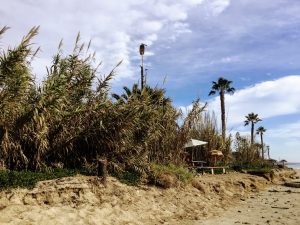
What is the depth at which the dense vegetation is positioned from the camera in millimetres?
10117

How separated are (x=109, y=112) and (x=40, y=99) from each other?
2.95m

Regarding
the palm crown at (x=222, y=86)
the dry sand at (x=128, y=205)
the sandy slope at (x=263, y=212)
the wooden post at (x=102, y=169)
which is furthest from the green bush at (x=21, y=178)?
the palm crown at (x=222, y=86)

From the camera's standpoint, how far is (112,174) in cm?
1230

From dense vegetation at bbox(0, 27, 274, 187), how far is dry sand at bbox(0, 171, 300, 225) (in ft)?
4.10

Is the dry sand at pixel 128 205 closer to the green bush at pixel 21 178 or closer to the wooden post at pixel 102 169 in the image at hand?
the green bush at pixel 21 178

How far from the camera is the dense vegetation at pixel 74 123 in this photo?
398 inches

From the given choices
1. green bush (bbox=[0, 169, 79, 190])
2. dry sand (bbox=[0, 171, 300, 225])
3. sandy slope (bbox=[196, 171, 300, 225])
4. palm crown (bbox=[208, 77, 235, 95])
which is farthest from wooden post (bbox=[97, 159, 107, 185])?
palm crown (bbox=[208, 77, 235, 95])

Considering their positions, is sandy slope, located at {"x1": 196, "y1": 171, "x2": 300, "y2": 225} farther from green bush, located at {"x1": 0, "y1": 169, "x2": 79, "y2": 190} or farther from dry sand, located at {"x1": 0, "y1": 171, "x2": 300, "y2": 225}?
green bush, located at {"x1": 0, "y1": 169, "x2": 79, "y2": 190}

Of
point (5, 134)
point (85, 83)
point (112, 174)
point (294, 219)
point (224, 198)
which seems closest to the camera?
point (5, 134)

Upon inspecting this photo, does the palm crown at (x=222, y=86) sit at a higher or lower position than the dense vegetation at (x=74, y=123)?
higher

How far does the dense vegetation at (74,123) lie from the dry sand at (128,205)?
1.25 meters

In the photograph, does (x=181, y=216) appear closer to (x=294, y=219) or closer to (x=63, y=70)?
(x=294, y=219)

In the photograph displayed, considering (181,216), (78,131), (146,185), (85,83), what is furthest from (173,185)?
(85,83)

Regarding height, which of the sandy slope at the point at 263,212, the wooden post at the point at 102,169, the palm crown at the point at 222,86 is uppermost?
the palm crown at the point at 222,86
